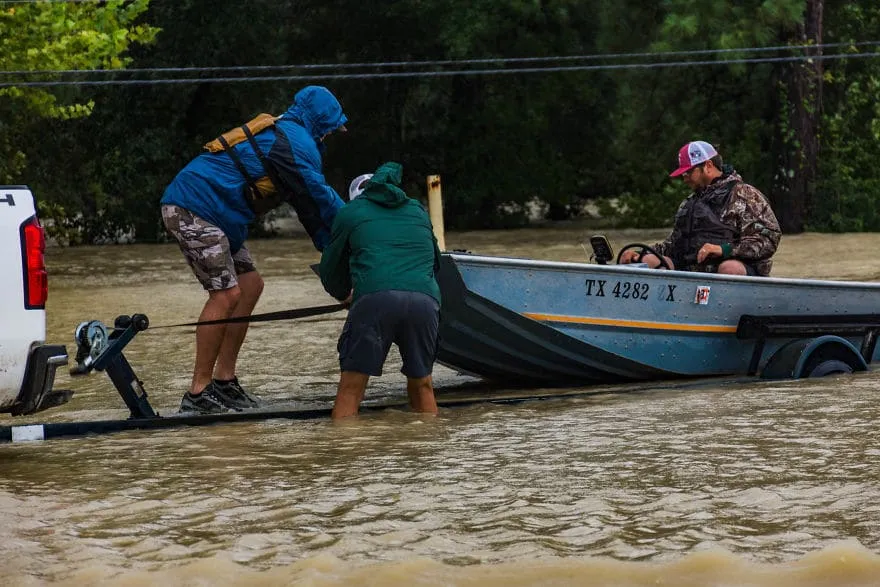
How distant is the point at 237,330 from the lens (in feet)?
30.8

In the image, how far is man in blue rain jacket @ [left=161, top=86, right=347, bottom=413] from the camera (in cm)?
902

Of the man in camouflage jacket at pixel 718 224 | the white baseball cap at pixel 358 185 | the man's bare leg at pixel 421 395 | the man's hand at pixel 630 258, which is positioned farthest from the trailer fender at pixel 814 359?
the white baseball cap at pixel 358 185

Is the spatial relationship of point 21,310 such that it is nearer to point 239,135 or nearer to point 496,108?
point 239,135

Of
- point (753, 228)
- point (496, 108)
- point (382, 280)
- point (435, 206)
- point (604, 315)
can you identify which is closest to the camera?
point (382, 280)

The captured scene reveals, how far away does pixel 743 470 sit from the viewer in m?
6.92

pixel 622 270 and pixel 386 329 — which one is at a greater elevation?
pixel 622 270

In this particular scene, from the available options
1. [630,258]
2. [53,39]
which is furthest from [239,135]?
[53,39]

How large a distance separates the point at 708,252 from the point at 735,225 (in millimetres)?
335

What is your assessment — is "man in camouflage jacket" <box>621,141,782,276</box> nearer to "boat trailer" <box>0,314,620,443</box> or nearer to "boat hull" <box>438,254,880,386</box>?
"boat hull" <box>438,254,880,386</box>

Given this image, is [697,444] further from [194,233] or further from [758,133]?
[758,133]

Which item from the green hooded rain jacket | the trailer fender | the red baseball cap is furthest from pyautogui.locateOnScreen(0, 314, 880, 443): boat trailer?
the red baseball cap

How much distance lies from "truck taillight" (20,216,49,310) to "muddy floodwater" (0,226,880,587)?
2.76 ft

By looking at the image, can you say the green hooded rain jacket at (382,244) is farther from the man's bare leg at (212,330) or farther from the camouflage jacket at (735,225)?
the camouflage jacket at (735,225)

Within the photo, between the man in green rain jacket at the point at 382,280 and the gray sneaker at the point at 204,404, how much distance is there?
871 mm
